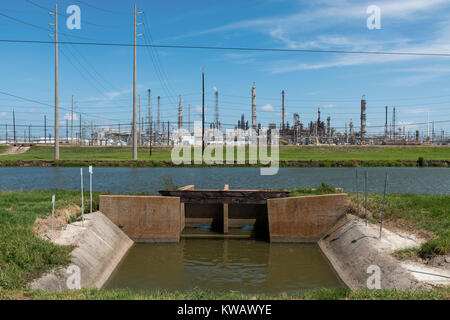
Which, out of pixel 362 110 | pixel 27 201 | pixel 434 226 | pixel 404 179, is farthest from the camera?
pixel 362 110

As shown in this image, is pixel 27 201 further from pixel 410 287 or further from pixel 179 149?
pixel 179 149

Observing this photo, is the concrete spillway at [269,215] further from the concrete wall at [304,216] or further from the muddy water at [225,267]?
the muddy water at [225,267]

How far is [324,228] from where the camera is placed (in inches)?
775

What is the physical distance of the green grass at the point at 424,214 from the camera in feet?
42.8

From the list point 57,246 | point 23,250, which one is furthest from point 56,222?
point 23,250

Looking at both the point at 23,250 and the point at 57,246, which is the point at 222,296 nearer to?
the point at 23,250

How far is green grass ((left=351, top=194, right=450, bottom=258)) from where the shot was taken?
13039 millimetres

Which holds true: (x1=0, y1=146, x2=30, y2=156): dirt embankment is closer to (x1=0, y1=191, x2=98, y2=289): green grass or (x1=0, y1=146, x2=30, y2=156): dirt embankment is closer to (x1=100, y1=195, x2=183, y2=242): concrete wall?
(x1=100, y1=195, x2=183, y2=242): concrete wall

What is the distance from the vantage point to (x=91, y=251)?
1490 cm

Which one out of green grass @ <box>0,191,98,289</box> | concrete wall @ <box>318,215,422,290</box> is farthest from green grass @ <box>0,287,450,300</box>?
concrete wall @ <box>318,215,422,290</box>

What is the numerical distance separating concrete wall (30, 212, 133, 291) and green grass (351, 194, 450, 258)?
992cm

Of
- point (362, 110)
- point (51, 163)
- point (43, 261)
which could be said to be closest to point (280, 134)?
point (362, 110)

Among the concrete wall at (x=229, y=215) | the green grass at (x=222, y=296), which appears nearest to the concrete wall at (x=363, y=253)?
the green grass at (x=222, y=296)

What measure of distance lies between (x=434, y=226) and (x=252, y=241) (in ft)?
26.7
